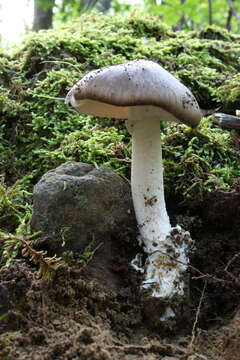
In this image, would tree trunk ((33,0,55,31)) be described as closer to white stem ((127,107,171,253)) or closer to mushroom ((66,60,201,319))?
mushroom ((66,60,201,319))

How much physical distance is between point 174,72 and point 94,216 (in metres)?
2.09

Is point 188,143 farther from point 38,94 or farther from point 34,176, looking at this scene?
point 38,94

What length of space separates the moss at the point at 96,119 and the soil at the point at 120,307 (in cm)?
36

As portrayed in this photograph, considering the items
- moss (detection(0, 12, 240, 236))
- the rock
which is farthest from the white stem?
moss (detection(0, 12, 240, 236))

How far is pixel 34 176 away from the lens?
2.73 m

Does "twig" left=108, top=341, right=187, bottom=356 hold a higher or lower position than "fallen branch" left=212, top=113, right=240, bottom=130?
lower

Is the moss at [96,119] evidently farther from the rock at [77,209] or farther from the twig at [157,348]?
the twig at [157,348]

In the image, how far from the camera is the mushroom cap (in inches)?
65.4

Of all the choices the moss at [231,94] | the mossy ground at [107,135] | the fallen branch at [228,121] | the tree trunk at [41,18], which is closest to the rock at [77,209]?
the mossy ground at [107,135]

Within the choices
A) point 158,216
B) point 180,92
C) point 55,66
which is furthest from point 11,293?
point 55,66

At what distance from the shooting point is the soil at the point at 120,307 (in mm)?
1493

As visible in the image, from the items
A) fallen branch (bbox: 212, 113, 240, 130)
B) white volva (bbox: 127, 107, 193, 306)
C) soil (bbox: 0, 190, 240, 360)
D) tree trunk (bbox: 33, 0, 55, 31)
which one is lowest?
soil (bbox: 0, 190, 240, 360)

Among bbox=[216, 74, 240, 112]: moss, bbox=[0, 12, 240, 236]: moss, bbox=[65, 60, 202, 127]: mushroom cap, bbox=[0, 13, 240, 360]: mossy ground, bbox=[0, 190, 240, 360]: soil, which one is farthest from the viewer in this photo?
bbox=[216, 74, 240, 112]: moss

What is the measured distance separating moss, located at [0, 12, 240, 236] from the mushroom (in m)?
0.39
